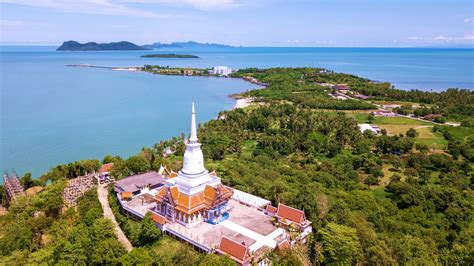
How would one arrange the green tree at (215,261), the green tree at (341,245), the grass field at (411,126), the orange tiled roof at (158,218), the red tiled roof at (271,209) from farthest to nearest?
the grass field at (411,126)
the red tiled roof at (271,209)
the orange tiled roof at (158,218)
the green tree at (341,245)
the green tree at (215,261)

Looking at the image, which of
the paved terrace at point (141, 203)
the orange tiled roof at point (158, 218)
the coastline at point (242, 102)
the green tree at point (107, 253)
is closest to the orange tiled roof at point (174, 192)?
the orange tiled roof at point (158, 218)

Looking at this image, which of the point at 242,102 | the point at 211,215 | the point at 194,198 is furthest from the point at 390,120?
the point at 194,198

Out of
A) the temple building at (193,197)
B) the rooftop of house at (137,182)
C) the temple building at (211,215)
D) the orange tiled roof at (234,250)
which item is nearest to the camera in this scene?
the orange tiled roof at (234,250)

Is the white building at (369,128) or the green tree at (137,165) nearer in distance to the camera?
the green tree at (137,165)

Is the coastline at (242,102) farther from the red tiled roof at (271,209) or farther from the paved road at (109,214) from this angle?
the red tiled roof at (271,209)

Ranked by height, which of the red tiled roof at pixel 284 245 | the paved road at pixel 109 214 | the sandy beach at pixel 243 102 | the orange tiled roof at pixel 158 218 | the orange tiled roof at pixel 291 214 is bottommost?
the sandy beach at pixel 243 102

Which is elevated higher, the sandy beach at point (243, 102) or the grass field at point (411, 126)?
the grass field at point (411, 126)

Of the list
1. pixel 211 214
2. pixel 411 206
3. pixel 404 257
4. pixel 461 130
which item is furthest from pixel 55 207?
pixel 461 130
